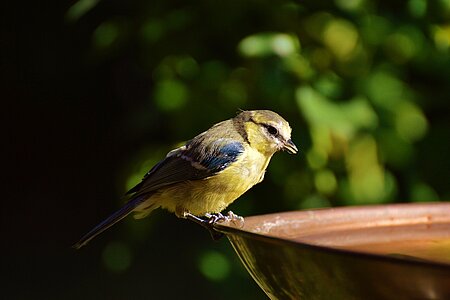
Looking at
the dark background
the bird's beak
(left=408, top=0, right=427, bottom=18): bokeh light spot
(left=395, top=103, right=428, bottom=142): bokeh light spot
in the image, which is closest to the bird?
the bird's beak

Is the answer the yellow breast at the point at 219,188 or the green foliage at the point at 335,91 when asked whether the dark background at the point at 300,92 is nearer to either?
the green foliage at the point at 335,91

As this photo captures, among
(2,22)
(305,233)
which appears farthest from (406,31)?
(2,22)

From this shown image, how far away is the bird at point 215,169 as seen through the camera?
2781mm

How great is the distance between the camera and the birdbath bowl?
1277 mm

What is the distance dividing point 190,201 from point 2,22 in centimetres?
259

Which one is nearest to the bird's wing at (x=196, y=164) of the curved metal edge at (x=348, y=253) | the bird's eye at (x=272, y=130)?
the bird's eye at (x=272, y=130)

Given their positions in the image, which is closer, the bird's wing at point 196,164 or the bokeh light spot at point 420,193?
the bird's wing at point 196,164

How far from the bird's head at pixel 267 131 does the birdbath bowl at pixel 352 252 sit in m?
0.86

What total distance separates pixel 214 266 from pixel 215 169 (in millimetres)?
583

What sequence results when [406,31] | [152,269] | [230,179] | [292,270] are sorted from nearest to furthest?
[292,270] < [230,179] < [406,31] < [152,269]

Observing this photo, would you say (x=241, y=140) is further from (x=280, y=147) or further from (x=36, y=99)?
(x=36, y=99)

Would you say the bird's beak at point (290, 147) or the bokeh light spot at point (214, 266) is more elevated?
the bird's beak at point (290, 147)

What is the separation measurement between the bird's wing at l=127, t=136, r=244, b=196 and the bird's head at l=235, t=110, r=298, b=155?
0.06m

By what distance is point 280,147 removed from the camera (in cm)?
281
